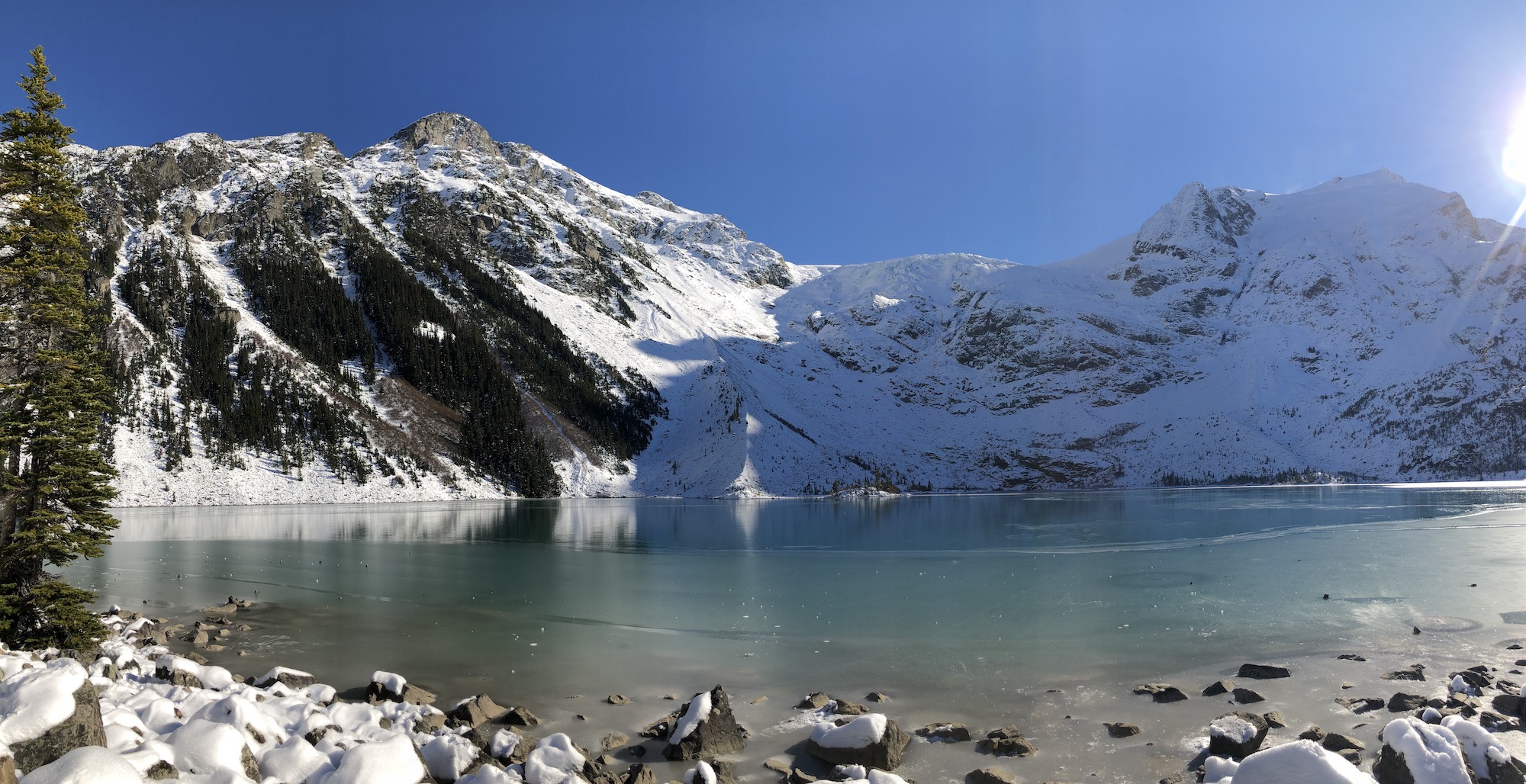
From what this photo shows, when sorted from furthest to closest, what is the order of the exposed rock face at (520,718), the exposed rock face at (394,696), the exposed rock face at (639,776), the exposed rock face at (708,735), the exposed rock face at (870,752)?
1. the exposed rock face at (394,696)
2. the exposed rock face at (520,718)
3. the exposed rock face at (708,735)
4. the exposed rock face at (870,752)
5. the exposed rock face at (639,776)

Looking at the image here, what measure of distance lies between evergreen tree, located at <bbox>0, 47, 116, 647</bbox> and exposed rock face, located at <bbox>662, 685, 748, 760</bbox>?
13.9 meters

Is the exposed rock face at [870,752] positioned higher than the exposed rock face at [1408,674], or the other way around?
the exposed rock face at [870,752]

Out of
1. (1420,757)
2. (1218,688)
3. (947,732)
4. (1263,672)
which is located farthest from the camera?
(1263,672)

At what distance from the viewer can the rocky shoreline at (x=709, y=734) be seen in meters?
7.79

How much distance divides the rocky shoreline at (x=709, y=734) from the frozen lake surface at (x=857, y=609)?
324 mm

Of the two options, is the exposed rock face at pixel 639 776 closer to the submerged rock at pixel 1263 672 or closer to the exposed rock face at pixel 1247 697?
the exposed rock face at pixel 1247 697

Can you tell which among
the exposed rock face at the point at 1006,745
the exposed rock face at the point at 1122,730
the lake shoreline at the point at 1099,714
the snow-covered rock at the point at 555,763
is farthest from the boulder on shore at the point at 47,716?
the exposed rock face at the point at 1122,730

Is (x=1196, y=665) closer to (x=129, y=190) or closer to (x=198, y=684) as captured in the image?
(x=198, y=684)

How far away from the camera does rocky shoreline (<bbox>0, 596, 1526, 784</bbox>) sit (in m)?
7.79

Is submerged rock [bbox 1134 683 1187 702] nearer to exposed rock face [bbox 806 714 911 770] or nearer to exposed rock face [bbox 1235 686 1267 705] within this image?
exposed rock face [bbox 1235 686 1267 705]

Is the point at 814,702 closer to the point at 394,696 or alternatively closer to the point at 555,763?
the point at 555,763

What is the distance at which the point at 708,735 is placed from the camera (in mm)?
12070

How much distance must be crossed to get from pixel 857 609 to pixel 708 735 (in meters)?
13.5

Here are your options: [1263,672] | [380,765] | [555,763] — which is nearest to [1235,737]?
[1263,672]
